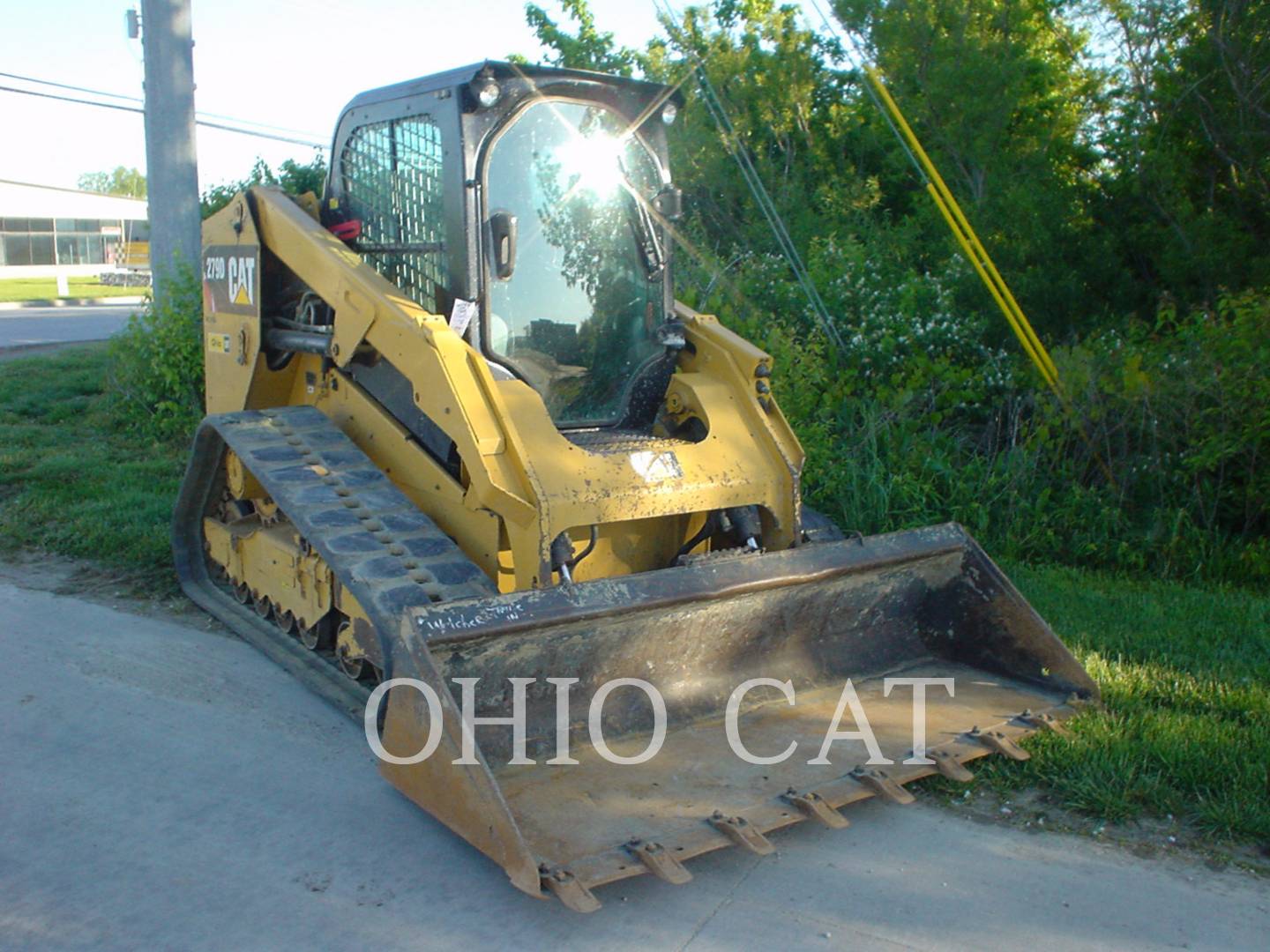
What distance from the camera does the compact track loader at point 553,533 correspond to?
14.0 ft

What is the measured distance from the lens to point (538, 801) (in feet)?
13.7

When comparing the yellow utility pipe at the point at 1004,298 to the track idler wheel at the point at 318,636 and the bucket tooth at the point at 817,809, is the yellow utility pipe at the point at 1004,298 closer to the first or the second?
the bucket tooth at the point at 817,809

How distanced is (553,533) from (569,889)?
1626 mm

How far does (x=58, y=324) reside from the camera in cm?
2242

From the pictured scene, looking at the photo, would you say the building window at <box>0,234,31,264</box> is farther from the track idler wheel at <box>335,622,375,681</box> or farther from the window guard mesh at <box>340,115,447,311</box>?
the track idler wheel at <box>335,622,375,681</box>

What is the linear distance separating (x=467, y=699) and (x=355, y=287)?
6.91 ft

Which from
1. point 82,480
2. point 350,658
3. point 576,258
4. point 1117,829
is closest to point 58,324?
point 82,480

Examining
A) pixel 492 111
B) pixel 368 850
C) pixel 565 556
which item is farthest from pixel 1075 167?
pixel 368 850

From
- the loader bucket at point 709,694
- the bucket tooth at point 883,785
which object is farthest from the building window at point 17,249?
the bucket tooth at point 883,785

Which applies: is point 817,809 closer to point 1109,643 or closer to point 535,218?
point 1109,643

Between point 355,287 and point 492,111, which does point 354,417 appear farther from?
point 492,111

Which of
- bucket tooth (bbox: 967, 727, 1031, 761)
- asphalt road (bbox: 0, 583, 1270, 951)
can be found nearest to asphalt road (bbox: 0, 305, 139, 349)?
asphalt road (bbox: 0, 583, 1270, 951)

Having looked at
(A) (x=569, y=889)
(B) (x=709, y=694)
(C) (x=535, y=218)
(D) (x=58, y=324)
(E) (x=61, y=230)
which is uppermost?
(E) (x=61, y=230)

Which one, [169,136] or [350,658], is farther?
[169,136]
